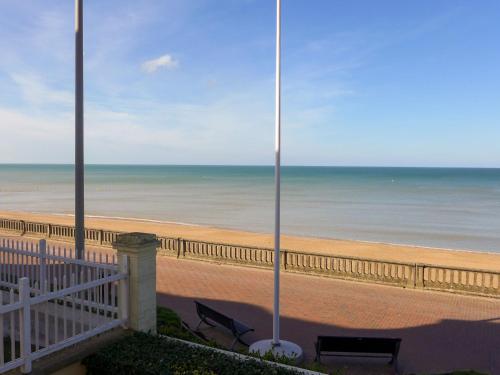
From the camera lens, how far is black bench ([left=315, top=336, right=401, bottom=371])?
802 centimetres

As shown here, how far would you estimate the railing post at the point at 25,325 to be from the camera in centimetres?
516

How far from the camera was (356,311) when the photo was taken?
12078mm

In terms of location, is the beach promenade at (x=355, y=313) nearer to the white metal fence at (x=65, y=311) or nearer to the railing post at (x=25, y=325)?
the white metal fence at (x=65, y=311)

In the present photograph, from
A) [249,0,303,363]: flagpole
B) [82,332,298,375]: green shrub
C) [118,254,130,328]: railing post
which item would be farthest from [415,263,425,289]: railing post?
[118,254,130,328]: railing post

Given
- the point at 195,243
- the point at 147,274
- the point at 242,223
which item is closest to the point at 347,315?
the point at 147,274

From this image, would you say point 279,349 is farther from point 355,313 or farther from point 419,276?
point 419,276

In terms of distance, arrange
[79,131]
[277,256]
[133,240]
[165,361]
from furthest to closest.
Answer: [79,131]
[277,256]
[133,240]
[165,361]

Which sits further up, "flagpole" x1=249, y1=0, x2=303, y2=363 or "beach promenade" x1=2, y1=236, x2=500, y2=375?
"flagpole" x1=249, y1=0, x2=303, y2=363

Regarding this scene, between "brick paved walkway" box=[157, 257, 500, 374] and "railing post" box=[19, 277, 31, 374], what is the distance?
5.59 m

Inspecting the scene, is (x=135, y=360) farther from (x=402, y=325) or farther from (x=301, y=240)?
(x=301, y=240)

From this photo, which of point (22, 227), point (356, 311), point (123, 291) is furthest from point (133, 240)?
point (22, 227)

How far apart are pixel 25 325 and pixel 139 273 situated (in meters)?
1.74

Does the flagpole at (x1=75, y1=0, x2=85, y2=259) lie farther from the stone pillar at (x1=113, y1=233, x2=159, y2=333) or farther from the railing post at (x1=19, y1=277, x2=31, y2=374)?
the railing post at (x1=19, y1=277, x2=31, y2=374)

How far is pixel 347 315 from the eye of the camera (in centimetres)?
1177
